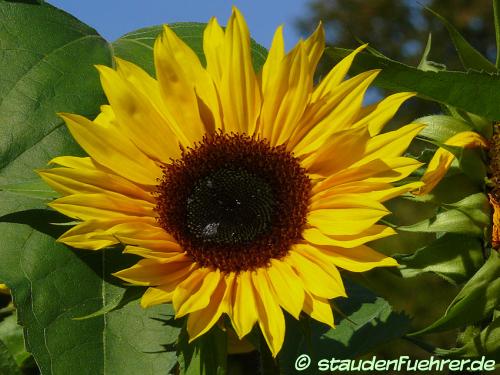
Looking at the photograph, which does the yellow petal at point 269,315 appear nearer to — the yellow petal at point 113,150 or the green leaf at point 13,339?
the yellow petal at point 113,150

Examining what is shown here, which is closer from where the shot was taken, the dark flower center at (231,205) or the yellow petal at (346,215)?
the yellow petal at (346,215)

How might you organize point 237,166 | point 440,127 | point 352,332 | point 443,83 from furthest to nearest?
point 352,332 < point 237,166 < point 440,127 < point 443,83

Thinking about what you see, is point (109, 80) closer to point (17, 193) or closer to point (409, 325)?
point (17, 193)

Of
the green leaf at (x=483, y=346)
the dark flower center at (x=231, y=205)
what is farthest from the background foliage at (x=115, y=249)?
the dark flower center at (x=231, y=205)

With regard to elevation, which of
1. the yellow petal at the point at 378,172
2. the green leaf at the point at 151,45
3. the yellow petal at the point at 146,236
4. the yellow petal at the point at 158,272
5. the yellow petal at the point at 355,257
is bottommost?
the yellow petal at the point at 355,257

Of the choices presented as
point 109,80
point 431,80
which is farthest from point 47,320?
point 431,80

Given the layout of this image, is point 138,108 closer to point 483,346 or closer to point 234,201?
point 234,201

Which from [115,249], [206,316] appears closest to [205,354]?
[206,316]

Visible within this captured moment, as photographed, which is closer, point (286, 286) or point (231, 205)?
point (286, 286)

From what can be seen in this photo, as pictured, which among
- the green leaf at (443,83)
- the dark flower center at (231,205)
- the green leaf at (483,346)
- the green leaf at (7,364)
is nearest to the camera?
the green leaf at (443,83)
